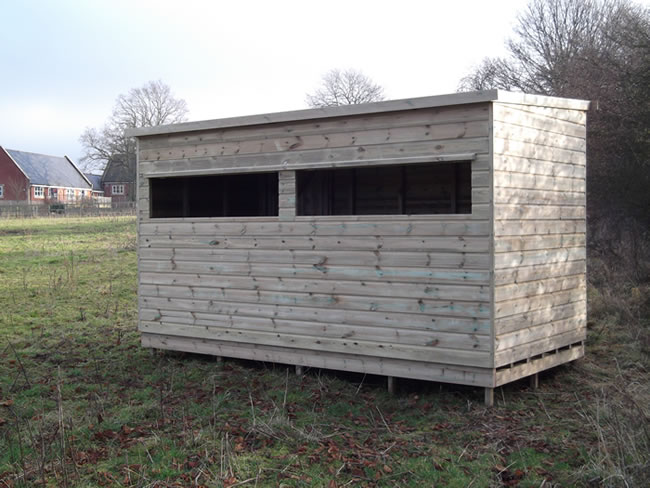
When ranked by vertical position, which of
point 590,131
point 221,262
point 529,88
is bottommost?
point 221,262

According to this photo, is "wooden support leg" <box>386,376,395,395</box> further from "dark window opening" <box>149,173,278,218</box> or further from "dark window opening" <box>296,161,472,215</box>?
"dark window opening" <box>149,173,278,218</box>

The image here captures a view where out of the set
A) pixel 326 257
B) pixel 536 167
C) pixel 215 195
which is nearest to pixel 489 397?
pixel 326 257

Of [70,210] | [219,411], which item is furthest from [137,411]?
[70,210]

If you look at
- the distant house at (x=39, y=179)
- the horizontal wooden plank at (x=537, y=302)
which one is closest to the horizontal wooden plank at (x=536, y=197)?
the horizontal wooden plank at (x=537, y=302)

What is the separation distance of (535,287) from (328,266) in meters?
2.11

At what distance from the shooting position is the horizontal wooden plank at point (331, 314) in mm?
6523

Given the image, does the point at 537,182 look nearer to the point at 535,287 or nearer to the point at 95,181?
the point at 535,287

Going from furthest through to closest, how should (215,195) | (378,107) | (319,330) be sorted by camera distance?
(215,195) < (319,330) < (378,107)

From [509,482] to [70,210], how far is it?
30.0 m

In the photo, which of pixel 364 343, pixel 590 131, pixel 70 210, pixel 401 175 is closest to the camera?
pixel 364 343

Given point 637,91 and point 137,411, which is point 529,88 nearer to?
point 637,91

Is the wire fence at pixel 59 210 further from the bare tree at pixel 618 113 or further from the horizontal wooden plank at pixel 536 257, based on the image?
the horizontal wooden plank at pixel 536 257

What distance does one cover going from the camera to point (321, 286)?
24.1 ft

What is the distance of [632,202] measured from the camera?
40.7 feet
